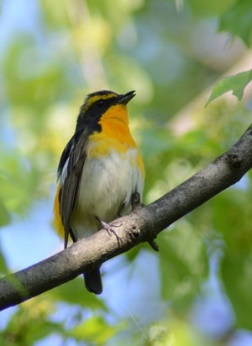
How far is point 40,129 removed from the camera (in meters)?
7.62

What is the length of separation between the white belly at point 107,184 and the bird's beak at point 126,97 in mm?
710

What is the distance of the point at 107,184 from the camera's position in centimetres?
595

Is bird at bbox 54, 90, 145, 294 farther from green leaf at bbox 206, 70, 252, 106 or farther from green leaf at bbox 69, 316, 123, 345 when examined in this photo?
green leaf at bbox 206, 70, 252, 106

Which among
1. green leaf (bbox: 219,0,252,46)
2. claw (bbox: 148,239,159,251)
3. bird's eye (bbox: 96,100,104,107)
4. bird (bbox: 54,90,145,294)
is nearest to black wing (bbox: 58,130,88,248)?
bird (bbox: 54,90,145,294)

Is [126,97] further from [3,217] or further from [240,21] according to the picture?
[3,217]

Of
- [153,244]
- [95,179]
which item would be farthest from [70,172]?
[153,244]

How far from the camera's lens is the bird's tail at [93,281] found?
527 centimetres

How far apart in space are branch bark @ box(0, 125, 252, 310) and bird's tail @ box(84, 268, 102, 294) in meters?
1.18

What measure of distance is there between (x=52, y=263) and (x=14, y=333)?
3.38ft

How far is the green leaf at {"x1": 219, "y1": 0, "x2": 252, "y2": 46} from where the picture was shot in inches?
171

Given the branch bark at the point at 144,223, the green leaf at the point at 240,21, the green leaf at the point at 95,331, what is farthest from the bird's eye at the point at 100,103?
the branch bark at the point at 144,223

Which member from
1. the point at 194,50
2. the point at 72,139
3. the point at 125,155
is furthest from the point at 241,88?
the point at 194,50

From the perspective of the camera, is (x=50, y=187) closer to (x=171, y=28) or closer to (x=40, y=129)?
(x=40, y=129)

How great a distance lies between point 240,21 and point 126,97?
2.46m
